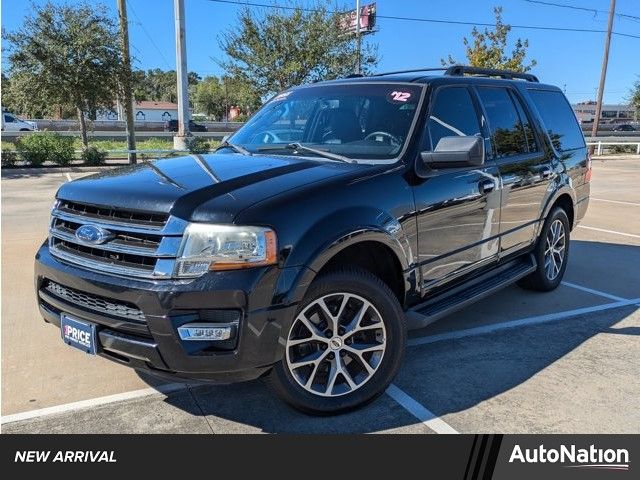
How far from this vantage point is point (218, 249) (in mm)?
2791

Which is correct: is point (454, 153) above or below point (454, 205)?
above

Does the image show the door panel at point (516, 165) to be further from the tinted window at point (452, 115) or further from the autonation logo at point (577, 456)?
the autonation logo at point (577, 456)

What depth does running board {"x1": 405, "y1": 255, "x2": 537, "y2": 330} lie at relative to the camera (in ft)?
12.3

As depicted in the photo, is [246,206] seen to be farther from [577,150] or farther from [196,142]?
[196,142]

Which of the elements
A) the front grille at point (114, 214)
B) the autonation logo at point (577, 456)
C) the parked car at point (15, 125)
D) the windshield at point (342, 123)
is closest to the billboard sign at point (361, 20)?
the windshield at point (342, 123)

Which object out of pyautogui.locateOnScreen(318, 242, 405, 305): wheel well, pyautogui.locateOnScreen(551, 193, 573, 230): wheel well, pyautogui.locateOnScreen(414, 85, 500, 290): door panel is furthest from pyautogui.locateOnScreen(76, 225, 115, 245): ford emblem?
pyautogui.locateOnScreen(551, 193, 573, 230): wheel well

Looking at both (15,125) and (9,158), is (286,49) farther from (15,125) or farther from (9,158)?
(15,125)

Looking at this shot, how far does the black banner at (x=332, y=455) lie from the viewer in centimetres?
286

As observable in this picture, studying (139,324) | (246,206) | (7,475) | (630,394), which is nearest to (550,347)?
(630,394)

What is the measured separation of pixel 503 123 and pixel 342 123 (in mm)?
1530

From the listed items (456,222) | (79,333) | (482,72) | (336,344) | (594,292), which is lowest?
(594,292)

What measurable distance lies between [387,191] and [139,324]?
5.29ft

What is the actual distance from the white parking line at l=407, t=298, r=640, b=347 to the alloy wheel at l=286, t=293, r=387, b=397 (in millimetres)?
1125

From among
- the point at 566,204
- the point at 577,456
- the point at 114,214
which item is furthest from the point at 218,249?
the point at 566,204
